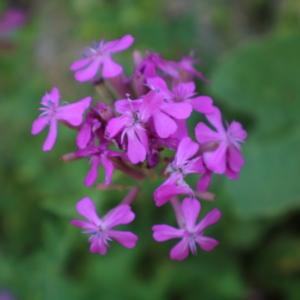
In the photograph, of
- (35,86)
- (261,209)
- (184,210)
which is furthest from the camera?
(35,86)

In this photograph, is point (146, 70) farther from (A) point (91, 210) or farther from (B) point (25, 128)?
(B) point (25, 128)

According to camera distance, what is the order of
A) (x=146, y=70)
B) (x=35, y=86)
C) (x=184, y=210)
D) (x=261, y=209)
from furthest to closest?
(x=35, y=86)
(x=261, y=209)
(x=146, y=70)
(x=184, y=210)

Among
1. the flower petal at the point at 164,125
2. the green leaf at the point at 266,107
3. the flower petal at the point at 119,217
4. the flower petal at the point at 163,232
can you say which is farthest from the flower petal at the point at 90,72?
the green leaf at the point at 266,107

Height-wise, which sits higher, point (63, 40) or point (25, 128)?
point (63, 40)

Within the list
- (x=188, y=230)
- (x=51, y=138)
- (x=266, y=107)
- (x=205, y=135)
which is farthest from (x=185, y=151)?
(x=266, y=107)

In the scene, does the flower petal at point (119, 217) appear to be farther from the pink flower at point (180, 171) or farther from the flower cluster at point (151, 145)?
the pink flower at point (180, 171)

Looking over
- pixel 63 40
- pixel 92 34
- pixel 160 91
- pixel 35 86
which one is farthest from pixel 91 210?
pixel 63 40
